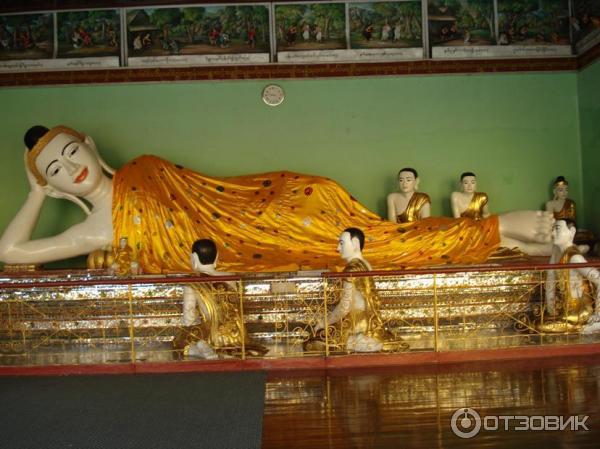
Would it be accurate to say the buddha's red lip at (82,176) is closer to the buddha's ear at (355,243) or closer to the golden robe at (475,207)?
the buddha's ear at (355,243)

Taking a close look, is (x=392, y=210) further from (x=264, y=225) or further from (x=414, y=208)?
(x=264, y=225)

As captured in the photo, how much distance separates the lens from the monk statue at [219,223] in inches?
204

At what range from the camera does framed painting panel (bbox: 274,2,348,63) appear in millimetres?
6359

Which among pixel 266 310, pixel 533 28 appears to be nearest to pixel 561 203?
pixel 533 28

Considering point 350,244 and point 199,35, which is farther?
point 199,35

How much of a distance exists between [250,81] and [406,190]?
1.86m

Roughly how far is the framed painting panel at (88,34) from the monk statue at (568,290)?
4.41 m

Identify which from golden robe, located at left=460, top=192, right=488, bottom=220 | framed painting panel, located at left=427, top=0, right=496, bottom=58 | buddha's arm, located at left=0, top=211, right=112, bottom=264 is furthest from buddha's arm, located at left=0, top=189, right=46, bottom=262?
framed painting panel, located at left=427, top=0, right=496, bottom=58

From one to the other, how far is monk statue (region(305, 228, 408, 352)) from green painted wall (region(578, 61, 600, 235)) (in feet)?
10.5

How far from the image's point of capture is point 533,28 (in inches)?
254

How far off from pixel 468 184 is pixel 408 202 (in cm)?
59

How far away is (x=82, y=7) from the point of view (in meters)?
6.35

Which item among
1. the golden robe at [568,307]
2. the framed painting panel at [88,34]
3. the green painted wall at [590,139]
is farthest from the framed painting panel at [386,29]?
the golden robe at [568,307]

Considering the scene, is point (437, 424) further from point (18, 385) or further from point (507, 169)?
point (507, 169)
